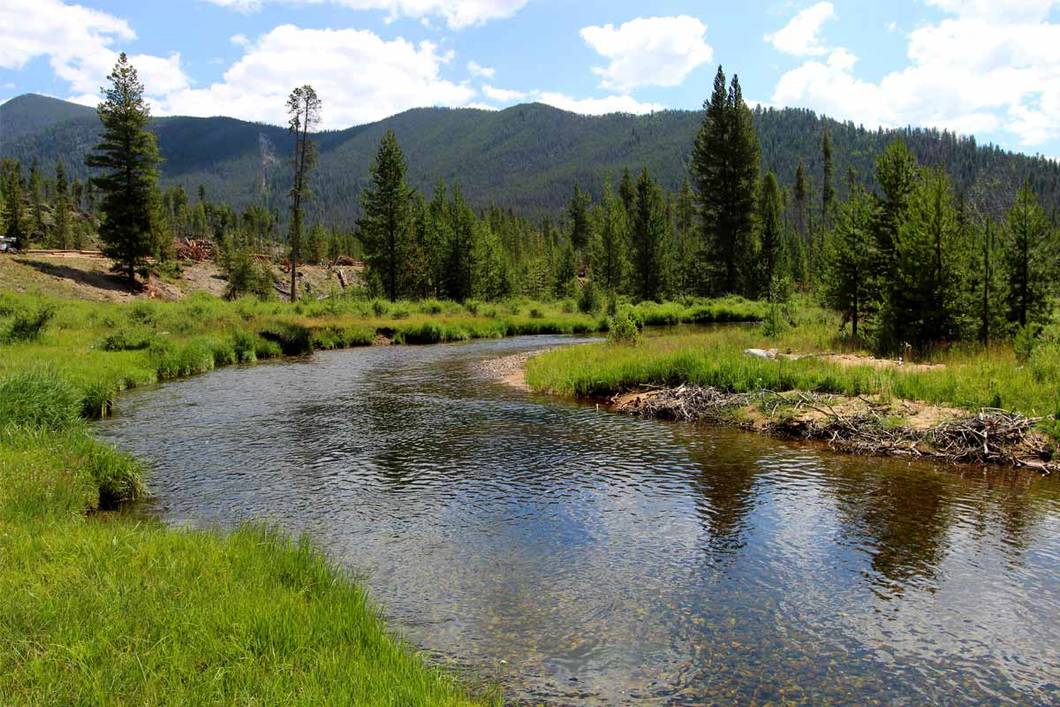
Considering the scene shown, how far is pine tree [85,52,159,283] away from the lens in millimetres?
47531

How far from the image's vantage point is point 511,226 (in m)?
133

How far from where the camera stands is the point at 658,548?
30.2ft

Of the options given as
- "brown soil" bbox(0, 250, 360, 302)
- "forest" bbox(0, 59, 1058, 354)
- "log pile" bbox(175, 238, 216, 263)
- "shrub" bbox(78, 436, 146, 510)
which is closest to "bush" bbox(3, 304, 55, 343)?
"brown soil" bbox(0, 250, 360, 302)

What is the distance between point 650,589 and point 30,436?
1113 centimetres

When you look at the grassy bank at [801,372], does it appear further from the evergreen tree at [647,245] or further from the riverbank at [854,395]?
the evergreen tree at [647,245]

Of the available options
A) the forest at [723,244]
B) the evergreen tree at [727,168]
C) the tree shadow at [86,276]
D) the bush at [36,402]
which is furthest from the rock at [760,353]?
the tree shadow at [86,276]

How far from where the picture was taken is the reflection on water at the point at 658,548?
6.29 m

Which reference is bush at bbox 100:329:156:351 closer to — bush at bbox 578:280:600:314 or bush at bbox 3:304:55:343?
bush at bbox 3:304:55:343

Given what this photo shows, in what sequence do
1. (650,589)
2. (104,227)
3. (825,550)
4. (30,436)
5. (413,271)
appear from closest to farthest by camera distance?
1. (650,589)
2. (825,550)
3. (30,436)
4. (104,227)
5. (413,271)

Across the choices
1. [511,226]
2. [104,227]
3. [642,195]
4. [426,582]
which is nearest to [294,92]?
[104,227]

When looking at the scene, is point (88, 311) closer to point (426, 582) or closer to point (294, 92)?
point (294, 92)

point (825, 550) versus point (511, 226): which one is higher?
point (511, 226)

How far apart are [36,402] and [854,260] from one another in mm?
29009

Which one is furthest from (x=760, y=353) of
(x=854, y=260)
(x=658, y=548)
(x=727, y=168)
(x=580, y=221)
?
(x=580, y=221)
